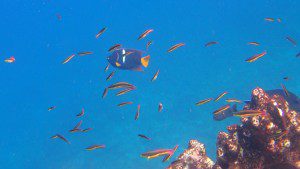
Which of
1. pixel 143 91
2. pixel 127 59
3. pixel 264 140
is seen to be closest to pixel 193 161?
pixel 264 140

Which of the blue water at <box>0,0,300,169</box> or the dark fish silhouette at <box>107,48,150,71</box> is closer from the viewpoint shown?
the dark fish silhouette at <box>107,48,150,71</box>

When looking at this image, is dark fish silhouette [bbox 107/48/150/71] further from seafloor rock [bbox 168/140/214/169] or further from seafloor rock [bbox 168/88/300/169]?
seafloor rock [bbox 168/88/300/169]

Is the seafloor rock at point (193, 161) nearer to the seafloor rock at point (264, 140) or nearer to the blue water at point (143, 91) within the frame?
the seafloor rock at point (264, 140)

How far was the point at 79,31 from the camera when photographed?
138250 millimetres

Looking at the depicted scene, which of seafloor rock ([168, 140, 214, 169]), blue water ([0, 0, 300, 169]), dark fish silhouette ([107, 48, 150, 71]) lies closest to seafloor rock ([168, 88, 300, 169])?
seafloor rock ([168, 140, 214, 169])

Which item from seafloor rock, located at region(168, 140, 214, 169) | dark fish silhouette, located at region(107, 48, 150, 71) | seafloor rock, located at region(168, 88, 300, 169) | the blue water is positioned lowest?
seafloor rock, located at region(168, 88, 300, 169)

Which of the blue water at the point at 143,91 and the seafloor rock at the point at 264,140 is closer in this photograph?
the seafloor rock at the point at 264,140

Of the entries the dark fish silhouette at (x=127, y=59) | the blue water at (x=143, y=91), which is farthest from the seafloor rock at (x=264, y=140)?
the blue water at (x=143, y=91)

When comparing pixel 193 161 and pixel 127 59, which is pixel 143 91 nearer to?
pixel 127 59

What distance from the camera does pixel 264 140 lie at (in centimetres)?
511

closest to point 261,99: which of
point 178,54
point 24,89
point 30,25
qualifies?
point 178,54

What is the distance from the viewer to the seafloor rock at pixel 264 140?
5105 millimetres

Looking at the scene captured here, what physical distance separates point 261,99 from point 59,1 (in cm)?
16201

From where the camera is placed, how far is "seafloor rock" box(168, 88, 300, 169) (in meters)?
5.11
